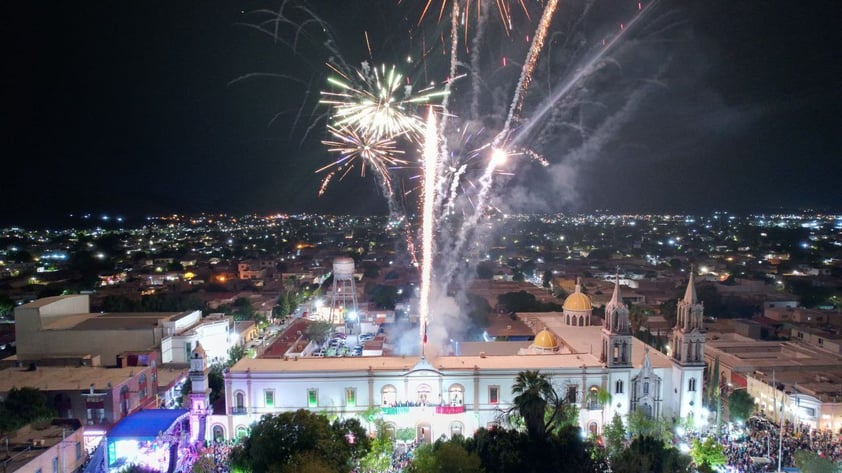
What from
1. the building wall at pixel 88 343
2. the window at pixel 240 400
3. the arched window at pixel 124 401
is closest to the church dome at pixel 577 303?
the window at pixel 240 400

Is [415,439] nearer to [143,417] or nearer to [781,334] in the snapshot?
[143,417]

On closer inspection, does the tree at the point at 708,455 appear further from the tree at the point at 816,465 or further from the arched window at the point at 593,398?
the arched window at the point at 593,398

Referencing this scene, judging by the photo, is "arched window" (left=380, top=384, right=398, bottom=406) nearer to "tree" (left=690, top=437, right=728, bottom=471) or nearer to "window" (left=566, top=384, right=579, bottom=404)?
"window" (left=566, top=384, right=579, bottom=404)

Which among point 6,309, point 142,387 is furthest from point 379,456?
point 6,309

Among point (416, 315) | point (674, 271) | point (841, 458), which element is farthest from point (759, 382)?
point (674, 271)

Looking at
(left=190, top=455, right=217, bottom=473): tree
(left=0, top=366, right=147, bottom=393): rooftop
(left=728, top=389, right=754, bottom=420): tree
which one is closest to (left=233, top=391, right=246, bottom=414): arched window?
(left=190, top=455, right=217, bottom=473): tree

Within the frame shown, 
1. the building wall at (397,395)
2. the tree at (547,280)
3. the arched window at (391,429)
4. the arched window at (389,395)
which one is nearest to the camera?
the arched window at (391,429)
